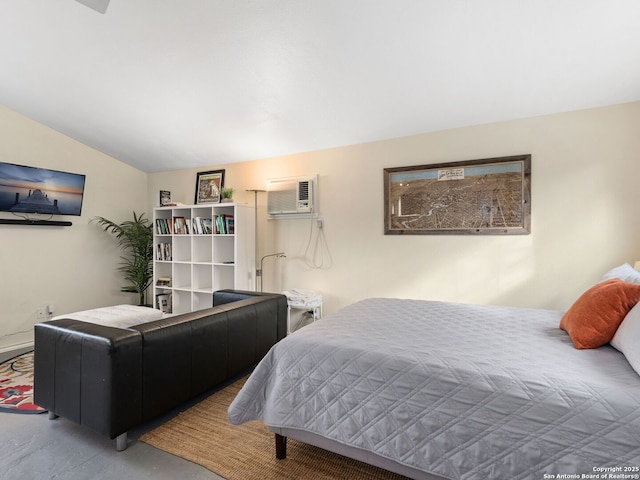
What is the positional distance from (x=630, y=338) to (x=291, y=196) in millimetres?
3105

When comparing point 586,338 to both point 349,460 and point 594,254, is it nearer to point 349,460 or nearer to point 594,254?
point 349,460

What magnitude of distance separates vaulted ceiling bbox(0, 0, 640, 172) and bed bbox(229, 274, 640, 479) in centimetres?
179

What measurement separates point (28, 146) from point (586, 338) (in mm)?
5291

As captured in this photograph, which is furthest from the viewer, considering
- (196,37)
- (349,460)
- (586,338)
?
(196,37)

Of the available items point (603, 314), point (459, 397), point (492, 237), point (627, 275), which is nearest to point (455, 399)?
point (459, 397)

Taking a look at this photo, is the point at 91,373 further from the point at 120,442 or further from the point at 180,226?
the point at 180,226

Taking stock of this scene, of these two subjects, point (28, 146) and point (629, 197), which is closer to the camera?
point (629, 197)

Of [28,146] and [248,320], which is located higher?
[28,146]

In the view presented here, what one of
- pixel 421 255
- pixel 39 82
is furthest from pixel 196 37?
pixel 421 255

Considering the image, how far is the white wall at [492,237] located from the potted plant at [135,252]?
1978 millimetres

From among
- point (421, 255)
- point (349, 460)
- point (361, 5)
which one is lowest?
point (349, 460)

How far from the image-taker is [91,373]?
5.94 ft

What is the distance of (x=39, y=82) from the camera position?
10.6 feet

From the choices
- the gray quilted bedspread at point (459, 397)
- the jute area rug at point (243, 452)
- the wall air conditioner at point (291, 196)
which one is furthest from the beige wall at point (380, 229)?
the jute area rug at point (243, 452)
